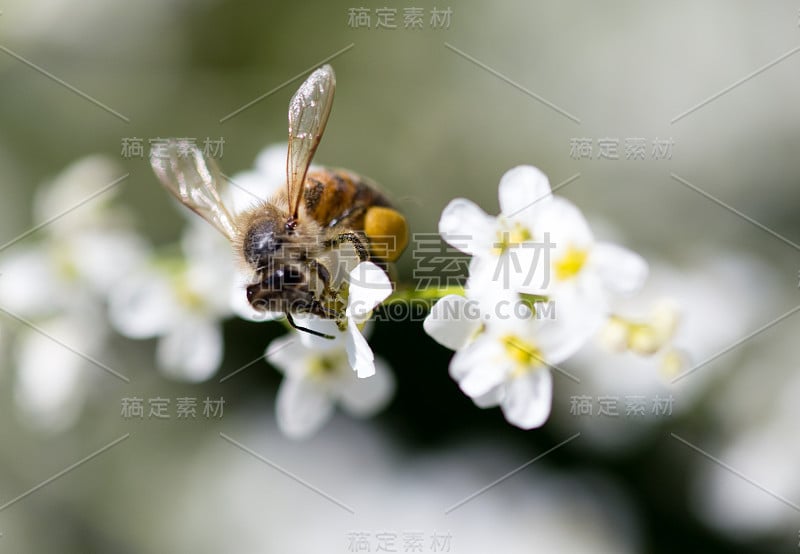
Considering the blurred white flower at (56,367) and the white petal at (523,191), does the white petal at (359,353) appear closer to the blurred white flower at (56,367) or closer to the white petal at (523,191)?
the white petal at (523,191)

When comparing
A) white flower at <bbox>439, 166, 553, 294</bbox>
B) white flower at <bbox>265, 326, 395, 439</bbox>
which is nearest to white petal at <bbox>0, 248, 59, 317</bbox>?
white flower at <bbox>265, 326, 395, 439</bbox>

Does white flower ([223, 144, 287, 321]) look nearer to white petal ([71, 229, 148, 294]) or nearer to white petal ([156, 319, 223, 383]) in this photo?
white petal ([156, 319, 223, 383])

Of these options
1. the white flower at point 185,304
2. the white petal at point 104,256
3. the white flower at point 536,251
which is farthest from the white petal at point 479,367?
the white petal at point 104,256

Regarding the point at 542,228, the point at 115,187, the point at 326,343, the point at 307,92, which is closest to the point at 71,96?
the point at 115,187

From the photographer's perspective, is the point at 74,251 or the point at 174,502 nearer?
the point at 74,251

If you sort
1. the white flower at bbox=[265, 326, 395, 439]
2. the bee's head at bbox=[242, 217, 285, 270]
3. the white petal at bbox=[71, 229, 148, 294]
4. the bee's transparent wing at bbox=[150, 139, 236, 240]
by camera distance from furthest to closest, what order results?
the white petal at bbox=[71, 229, 148, 294]
the white flower at bbox=[265, 326, 395, 439]
the bee's transparent wing at bbox=[150, 139, 236, 240]
the bee's head at bbox=[242, 217, 285, 270]

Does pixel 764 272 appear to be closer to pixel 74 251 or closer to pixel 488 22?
pixel 488 22
